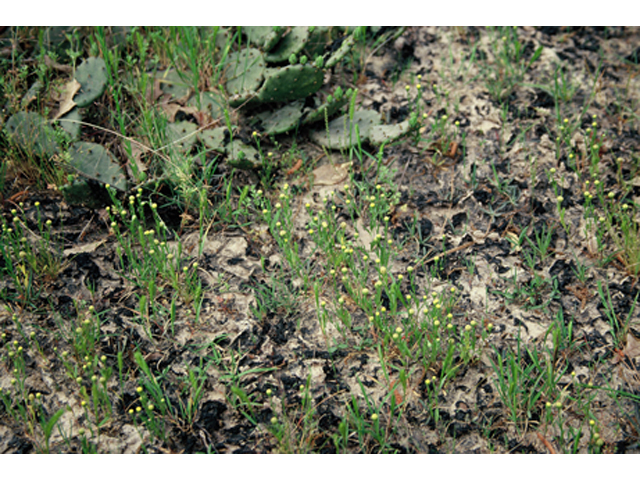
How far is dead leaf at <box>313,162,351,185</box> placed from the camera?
3318 millimetres

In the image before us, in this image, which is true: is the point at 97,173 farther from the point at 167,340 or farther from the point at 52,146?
the point at 167,340

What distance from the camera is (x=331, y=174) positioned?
3355mm

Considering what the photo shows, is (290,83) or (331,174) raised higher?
(290,83)

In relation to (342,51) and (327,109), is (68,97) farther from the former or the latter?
(342,51)

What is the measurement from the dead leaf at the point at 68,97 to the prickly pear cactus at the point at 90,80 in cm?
3

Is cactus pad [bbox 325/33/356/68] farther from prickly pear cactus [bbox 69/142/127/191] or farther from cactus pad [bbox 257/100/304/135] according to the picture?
prickly pear cactus [bbox 69/142/127/191]

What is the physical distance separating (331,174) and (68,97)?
1.71 m

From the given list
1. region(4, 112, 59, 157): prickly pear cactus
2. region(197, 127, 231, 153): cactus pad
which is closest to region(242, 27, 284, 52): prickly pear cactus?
region(197, 127, 231, 153): cactus pad

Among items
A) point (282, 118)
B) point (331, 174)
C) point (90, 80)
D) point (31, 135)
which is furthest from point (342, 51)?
point (31, 135)

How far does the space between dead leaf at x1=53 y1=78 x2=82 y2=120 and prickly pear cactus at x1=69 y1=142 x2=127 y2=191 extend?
11.2 inches

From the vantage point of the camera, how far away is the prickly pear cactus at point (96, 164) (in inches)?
120

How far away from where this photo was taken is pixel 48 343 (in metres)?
2.64

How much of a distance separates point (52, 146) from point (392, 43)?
247 centimetres

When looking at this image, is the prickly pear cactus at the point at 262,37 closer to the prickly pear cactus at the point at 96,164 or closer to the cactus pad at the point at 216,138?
the cactus pad at the point at 216,138
